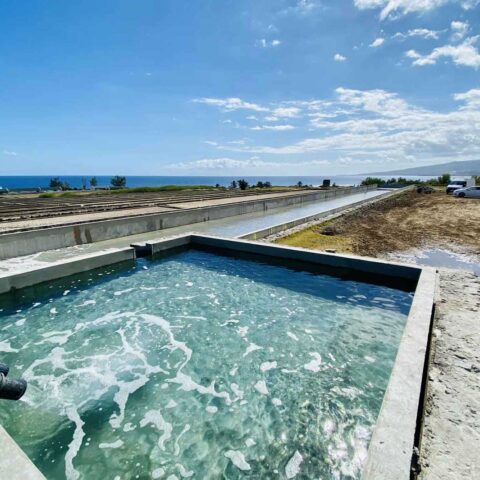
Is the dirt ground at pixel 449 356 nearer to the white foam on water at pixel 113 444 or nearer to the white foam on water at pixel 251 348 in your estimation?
the white foam on water at pixel 251 348

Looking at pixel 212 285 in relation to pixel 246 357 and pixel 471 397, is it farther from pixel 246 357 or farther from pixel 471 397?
pixel 471 397

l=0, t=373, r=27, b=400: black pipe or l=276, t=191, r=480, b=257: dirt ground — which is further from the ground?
l=0, t=373, r=27, b=400: black pipe

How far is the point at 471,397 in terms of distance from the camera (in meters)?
3.17

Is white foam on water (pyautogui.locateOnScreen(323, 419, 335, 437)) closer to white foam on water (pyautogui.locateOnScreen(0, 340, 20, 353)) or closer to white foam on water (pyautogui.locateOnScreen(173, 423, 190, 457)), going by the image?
white foam on water (pyautogui.locateOnScreen(173, 423, 190, 457))

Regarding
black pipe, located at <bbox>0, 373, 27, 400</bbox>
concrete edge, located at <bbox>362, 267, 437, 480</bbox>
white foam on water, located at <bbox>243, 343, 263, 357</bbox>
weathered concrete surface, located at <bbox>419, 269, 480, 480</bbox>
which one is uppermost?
black pipe, located at <bbox>0, 373, 27, 400</bbox>

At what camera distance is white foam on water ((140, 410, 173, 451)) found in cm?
331

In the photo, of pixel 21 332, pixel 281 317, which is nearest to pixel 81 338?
pixel 21 332

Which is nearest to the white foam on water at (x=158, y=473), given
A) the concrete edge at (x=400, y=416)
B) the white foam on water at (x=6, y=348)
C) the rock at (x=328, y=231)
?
the concrete edge at (x=400, y=416)

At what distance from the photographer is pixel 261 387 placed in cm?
410

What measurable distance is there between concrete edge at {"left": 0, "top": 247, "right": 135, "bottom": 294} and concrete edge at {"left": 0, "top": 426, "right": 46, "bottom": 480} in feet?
16.8

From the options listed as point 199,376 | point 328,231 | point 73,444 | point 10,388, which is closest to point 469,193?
point 328,231

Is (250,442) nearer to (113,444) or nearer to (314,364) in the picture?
(113,444)

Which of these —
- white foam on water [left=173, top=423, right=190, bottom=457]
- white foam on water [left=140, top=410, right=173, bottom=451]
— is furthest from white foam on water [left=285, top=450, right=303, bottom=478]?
white foam on water [left=140, top=410, right=173, bottom=451]

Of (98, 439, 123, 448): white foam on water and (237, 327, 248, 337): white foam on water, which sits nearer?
(98, 439, 123, 448): white foam on water
